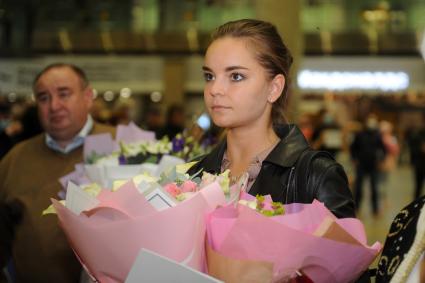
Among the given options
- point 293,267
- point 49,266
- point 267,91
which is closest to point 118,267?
point 293,267

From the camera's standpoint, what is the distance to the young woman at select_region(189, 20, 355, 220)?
8.37ft

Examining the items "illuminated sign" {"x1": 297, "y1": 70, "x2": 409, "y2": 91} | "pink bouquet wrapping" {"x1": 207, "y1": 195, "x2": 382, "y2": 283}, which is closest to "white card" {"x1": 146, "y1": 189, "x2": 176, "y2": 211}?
"pink bouquet wrapping" {"x1": 207, "y1": 195, "x2": 382, "y2": 283}

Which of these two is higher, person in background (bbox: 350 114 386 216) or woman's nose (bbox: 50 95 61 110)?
woman's nose (bbox: 50 95 61 110)

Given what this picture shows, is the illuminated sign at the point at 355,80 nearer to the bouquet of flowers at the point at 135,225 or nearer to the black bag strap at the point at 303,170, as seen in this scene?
the black bag strap at the point at 303,170

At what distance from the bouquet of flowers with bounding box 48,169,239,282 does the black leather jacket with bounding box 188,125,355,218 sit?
0.43 m

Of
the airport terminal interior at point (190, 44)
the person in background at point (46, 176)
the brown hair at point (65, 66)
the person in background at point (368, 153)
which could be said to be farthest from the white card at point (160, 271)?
the airport terminal interior at point (190, 44)

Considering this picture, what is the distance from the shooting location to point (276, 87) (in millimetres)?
2758

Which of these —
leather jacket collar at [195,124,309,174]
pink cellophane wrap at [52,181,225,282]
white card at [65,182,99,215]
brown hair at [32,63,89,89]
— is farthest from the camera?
brown hair at [32,63,89,89]

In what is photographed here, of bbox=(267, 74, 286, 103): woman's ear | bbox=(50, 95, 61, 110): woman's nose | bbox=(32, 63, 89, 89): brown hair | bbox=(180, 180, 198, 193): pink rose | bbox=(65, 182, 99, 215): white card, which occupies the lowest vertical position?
bbox=(50, 95, 61, 110): woman's nose

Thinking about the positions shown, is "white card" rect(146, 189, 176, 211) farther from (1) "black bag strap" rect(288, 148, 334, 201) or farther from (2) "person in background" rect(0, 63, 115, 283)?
(2) "person in background" rect(0, 63, 115, 283)

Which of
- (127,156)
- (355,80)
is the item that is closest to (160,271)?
(127,156)

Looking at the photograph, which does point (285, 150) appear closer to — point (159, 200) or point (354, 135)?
point (159, 200)

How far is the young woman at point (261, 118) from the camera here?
8.37ft

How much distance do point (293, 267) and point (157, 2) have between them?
2214cm
